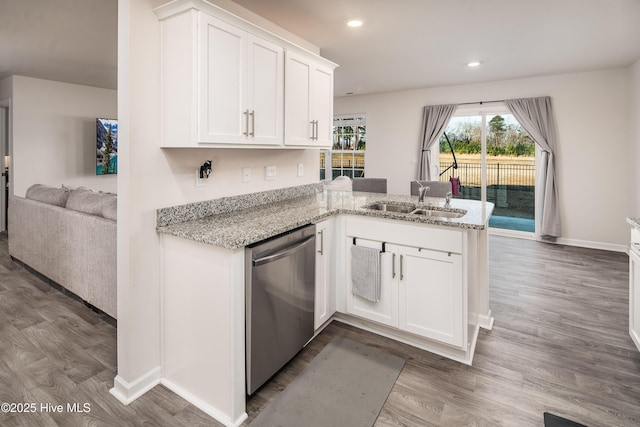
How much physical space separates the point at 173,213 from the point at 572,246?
5580mm

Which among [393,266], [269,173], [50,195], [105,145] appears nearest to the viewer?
[393,266]

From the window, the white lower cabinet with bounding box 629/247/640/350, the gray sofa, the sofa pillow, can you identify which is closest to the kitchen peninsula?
the white lower cabinet with bounding box 629/247/640/350

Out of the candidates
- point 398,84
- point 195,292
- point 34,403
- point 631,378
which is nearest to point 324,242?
point 195,292

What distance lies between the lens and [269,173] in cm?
296

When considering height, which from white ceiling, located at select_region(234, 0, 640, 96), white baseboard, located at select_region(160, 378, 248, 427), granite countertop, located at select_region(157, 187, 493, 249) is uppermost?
white ceiling, located at select_region(234, 0, 640, 96)

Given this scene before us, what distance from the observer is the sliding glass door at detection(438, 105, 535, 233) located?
5.70 m

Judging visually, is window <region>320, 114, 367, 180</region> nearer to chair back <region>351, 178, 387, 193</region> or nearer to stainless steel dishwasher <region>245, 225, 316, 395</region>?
chair back <region>351, 178, 387, 193</region>

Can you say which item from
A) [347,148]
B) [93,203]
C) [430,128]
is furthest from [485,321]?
[347,148]

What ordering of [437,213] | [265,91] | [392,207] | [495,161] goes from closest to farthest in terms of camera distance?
[265,91], [437,213], [392,207], [495,161]

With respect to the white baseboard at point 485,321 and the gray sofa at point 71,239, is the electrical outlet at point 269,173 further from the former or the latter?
the white baseboard at point 485,321

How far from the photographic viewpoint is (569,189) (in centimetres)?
525

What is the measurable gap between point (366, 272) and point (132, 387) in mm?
1562

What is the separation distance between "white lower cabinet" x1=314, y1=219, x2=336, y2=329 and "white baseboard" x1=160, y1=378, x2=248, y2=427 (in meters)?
0.86

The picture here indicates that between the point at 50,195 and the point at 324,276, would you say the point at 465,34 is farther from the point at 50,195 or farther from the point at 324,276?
the point at 50,195
